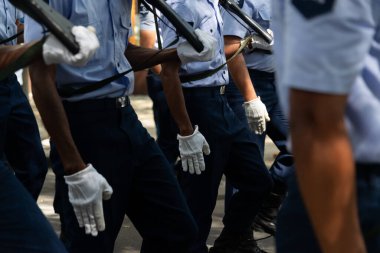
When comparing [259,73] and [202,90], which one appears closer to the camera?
[202,90]

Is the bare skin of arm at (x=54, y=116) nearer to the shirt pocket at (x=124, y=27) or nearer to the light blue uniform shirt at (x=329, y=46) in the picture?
the shirt pocket at (x=124, y=27)

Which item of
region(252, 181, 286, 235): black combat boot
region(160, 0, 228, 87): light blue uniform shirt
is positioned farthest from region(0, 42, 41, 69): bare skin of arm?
region(252, 181, 286, 235): black combat boot

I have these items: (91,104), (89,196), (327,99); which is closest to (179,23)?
(91,104)

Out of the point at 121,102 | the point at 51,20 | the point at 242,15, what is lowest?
the point at 242,15

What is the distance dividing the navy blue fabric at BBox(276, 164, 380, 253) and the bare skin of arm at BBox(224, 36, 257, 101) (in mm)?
3376

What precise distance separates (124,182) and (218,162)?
142 centimetres

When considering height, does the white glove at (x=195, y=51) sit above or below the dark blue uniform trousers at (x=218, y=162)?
above

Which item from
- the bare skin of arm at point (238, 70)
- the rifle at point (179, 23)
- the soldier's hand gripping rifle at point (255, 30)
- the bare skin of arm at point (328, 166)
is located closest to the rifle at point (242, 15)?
the soldier's hand gripping rifle at point (255, 30)

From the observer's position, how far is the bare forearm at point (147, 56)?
4293 millimetres

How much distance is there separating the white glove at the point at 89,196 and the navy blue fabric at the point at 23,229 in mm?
342

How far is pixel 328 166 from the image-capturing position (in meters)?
2.07

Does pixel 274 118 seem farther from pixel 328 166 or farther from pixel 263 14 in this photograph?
pixel 328 166

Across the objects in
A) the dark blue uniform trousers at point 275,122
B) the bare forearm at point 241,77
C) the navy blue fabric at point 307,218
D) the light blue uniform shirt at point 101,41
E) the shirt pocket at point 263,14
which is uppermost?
the navy blue fabric at point 307,218

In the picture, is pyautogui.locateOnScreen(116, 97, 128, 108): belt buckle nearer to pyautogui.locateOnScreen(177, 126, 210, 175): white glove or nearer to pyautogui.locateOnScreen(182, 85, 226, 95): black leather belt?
pyautogui.locateOnScreen(177, 126, 210, 175): white glove
